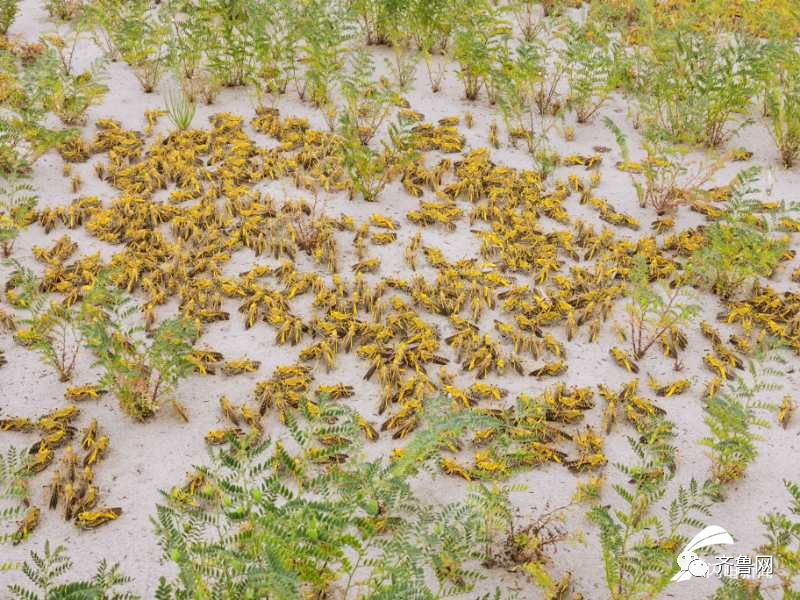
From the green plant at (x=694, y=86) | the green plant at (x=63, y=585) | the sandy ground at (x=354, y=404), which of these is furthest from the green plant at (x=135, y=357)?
the green plant at (x=694, y=86)

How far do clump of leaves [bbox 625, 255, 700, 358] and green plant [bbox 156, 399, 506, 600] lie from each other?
162 centimetres

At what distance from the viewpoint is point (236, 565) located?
2844 millimetres

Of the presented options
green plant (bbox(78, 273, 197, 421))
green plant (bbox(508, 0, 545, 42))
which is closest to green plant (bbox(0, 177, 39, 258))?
green plant (bbox(78, 273, 197, 421))

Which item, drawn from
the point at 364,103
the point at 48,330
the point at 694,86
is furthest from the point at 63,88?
the point at 694,86

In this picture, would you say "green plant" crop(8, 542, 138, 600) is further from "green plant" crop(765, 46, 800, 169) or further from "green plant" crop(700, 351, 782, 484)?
"green plant" crop(765, 46, 800, 169)

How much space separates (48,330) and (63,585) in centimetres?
191

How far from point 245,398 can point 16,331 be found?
148cm

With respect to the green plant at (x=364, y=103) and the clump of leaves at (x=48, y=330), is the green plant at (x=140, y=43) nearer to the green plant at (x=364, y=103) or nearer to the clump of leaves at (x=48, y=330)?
the green plant at (x=364, y=103)

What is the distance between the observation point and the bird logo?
3.62m

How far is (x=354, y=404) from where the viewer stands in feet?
14.5

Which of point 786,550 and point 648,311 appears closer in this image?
point 786,550

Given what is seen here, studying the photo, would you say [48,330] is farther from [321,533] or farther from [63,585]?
[321,533]

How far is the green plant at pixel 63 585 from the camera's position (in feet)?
9.24

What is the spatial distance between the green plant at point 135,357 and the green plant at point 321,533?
24.6 inches
